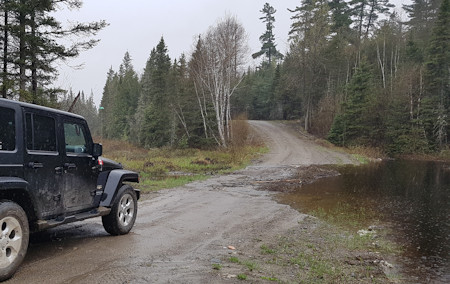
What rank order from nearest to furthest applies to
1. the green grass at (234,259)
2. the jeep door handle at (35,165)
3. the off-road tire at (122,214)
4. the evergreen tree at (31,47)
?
the jeep door handle at (35,165) < the green grass at (234,259) < the off-road tire at (122,214) < the evergreen tree at (31,47)

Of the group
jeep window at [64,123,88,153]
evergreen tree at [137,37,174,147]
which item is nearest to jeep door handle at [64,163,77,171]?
jeep window at [64,123,88,153]

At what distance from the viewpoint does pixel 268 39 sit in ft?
260

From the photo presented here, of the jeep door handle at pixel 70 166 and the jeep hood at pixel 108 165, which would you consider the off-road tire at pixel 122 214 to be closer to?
the jeep hood at pixel 108 165

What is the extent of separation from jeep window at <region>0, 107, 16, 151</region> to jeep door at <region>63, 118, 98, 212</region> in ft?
3.22

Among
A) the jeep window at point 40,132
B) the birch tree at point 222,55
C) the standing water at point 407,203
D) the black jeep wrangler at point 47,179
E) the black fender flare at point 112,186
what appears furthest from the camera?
the birch tree at point 222,55

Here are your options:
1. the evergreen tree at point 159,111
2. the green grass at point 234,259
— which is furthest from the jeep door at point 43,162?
the evergreen tree at point 159,111

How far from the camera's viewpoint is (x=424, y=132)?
37.0 metres

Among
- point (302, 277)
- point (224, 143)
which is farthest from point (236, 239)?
point (224, 143)

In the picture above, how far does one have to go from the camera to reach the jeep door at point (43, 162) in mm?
4551

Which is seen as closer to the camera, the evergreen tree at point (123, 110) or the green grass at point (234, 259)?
the green grass at point (234, 259)

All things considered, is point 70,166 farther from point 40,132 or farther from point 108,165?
point 108,165

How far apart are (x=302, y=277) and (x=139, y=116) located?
51236 mm

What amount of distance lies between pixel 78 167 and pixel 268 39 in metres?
78.2

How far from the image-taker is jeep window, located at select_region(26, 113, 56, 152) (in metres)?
4.62
